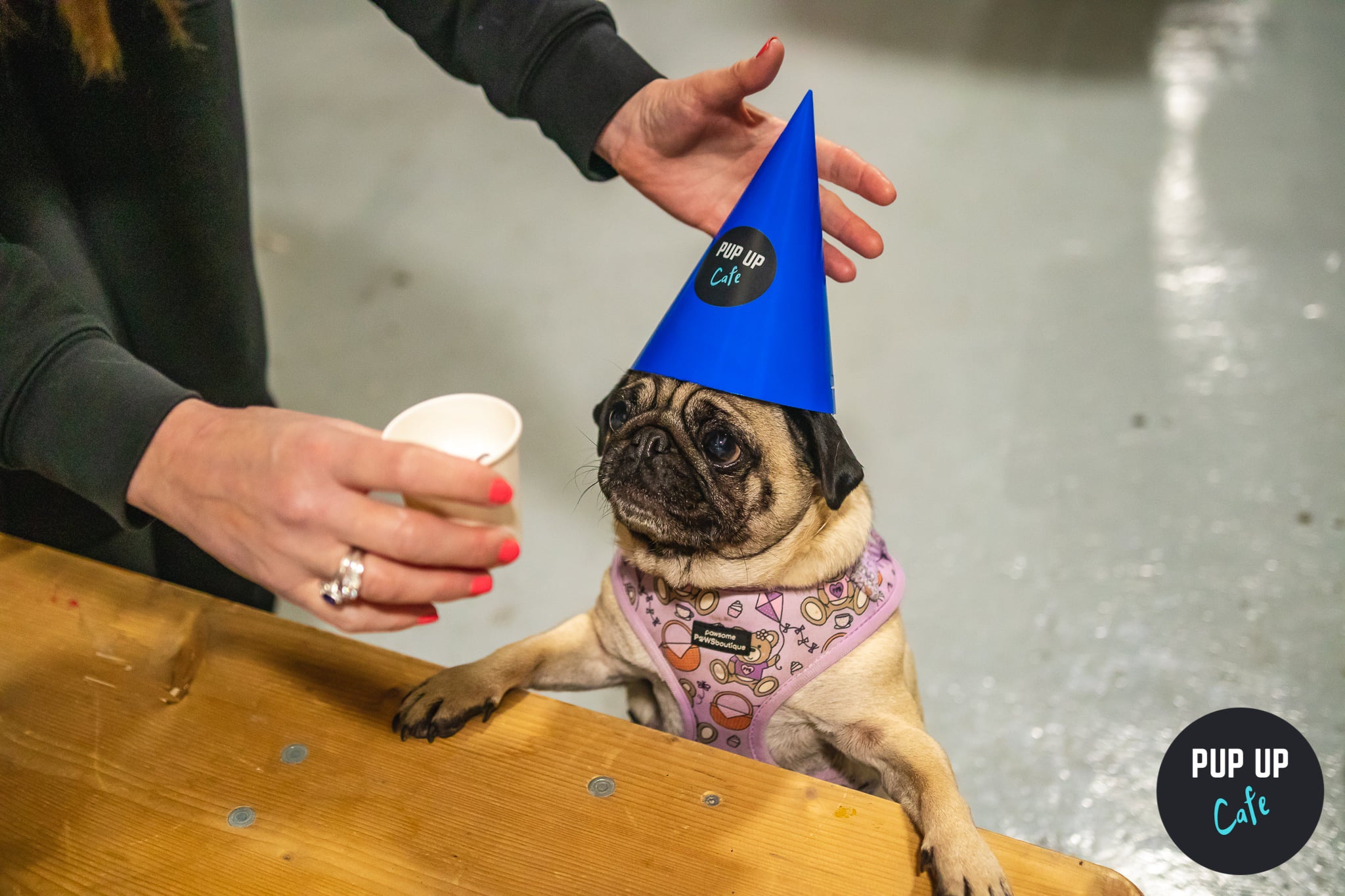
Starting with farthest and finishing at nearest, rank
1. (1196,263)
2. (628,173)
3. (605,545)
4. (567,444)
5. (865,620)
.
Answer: (1196,263) → (567,444) → (605,545) → (628,173) → (865,620)

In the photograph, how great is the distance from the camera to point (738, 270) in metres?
1.13

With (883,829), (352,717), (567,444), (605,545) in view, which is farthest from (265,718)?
(567,444)

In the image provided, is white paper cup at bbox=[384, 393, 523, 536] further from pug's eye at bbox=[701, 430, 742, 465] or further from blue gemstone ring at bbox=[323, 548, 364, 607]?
pug's eye at bbox=[701, 430, 742, 465]

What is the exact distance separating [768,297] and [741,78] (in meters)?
0.38

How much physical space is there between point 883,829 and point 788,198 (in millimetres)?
710

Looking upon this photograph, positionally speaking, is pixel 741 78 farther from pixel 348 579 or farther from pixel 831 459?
pixel 348 579

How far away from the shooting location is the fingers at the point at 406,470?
2.56ft

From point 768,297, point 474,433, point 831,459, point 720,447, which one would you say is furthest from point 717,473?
point 474,433

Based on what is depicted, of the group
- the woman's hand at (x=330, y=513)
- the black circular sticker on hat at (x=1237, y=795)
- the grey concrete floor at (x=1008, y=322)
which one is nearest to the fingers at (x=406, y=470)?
the woman's hand at (x=330, y=513)

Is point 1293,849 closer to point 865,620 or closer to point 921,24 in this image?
point 865,620

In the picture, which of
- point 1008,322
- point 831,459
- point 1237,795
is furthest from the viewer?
point 1008,322

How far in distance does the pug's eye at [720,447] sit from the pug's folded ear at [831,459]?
83 millimetres

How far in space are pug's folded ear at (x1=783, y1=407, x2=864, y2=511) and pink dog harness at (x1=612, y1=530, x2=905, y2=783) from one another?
129 millimetres

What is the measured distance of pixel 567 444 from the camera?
265 cm
